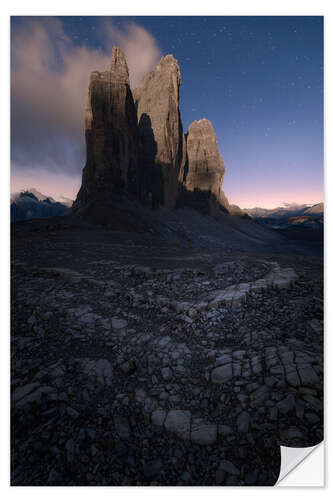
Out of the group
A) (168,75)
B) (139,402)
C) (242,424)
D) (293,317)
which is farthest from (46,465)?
(168,75)

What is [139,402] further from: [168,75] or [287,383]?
[168,75]

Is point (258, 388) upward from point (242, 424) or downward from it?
upward

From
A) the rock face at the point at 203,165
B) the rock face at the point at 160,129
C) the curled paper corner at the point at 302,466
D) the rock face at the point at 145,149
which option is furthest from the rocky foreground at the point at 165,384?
the rock face at the point at 203,165

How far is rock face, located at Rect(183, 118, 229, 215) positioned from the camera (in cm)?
4081

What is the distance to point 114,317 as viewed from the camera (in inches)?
103

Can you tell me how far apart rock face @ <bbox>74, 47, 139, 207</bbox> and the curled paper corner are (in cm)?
2016

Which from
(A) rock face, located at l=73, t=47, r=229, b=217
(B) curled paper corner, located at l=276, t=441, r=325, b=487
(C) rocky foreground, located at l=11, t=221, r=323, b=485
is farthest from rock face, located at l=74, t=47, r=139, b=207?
(B) curled paper corner, located at l=276, t=441, r=325, b=487

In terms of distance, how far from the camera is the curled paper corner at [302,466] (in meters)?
1.37

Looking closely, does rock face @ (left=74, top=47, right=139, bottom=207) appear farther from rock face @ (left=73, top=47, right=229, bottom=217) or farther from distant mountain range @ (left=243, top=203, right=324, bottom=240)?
distant mountain range @ (left=243, top=203, right=324, bottom=240)

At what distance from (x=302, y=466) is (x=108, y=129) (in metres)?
25.6

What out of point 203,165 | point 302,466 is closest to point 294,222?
point 203,165

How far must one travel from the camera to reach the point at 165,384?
172cm

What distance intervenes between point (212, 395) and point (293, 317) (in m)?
1.35

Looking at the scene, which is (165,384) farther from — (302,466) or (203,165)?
(203,165)
